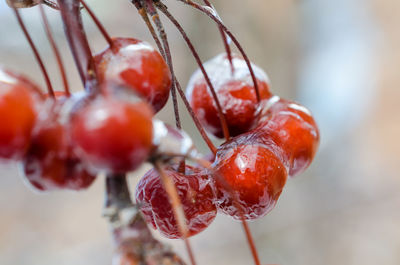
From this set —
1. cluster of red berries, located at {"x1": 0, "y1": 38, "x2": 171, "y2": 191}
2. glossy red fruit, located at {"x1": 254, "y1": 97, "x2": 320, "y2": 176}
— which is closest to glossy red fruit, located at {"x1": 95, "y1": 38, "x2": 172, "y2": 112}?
cluster of red berries, located at {"x1": 0, "y1": 38, "x2": 171, "y2": 191}

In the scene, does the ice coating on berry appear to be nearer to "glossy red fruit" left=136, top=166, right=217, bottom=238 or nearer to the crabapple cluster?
the crabapple cluster

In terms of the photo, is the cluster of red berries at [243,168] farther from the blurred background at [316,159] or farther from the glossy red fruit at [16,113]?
the blurred background at [316,159]

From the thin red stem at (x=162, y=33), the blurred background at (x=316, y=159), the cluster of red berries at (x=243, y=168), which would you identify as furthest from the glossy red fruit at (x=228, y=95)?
the blurred background at (x=316, y=159)

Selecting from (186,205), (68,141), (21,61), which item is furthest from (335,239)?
(68,141)

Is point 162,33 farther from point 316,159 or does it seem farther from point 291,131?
point 316,159

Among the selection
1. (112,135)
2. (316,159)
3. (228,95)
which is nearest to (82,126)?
(112,135)

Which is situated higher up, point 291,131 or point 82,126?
point 82,126
